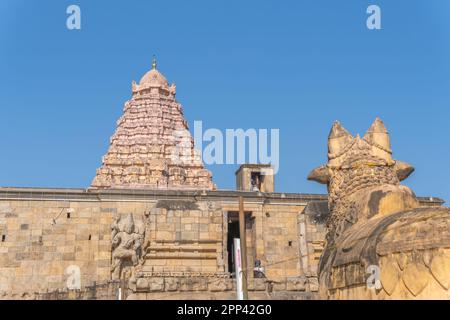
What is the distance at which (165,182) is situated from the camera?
4353 cm

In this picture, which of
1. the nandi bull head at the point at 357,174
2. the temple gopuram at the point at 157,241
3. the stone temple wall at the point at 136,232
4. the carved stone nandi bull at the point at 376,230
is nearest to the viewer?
the carved stone nandi bull at the point at 376,230

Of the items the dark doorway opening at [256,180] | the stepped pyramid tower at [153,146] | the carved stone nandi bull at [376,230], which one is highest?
the stepped pyramid tower at [153,146]

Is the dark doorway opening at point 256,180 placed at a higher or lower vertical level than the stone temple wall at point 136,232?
higher

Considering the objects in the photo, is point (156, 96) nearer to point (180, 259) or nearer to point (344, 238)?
point (180, 259)

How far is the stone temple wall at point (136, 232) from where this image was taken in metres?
21.0

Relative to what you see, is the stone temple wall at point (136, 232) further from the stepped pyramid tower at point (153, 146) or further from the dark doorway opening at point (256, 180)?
the stepped pyramid tower at point (153, 146)

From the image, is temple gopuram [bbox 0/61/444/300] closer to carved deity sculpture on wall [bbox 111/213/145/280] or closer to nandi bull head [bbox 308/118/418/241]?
carved deity sculpture on wall [bbox 111/213/145/280]

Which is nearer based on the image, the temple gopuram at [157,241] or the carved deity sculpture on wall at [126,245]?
the temple gopuram at [157,241]

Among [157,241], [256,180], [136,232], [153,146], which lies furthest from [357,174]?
[153,146]

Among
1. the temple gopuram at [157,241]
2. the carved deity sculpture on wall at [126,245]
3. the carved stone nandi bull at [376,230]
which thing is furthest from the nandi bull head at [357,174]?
the carved deity sculpture on wall at [126,245]

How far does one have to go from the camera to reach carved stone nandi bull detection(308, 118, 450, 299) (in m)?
7.12

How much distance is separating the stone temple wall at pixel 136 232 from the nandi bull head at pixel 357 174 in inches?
387

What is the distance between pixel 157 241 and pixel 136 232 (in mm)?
1580
